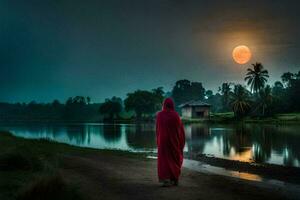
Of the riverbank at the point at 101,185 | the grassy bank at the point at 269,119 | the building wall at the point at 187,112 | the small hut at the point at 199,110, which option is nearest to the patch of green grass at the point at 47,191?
the riverbank at the point at 101,185

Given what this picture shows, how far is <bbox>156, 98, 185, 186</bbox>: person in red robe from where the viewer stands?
36.6 feet

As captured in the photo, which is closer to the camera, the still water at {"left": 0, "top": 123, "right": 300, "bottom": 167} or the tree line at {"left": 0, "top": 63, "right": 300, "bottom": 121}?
the still water at {"left": 0, "top": 123, "right": 300, "bottom": 167}

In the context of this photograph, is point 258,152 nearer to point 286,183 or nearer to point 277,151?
point 277,151

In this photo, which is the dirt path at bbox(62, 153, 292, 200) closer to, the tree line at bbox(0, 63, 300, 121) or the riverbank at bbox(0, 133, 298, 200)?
the riverbank at bbox(0, 133, 298, 200)

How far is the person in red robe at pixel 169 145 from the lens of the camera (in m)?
11.1

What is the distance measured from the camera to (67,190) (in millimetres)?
9445

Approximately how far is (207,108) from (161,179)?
100450 mm

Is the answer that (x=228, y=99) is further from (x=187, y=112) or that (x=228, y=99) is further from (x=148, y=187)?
(x=148, y=187)

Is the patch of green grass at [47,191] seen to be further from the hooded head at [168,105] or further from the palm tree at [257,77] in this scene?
the palm tree at [257,77]

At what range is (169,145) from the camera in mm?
11250

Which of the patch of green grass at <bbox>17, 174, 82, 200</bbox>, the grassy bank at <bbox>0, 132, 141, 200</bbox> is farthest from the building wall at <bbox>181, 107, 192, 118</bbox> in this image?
the patch of green grass at <bbox>17, 174, 82, 200</bbox>

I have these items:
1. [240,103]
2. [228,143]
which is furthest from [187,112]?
[228,143]

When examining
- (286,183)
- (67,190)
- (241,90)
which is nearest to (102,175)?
(67,190)

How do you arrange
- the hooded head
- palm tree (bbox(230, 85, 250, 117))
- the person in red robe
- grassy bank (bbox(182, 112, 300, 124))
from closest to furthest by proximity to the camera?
the person in red robe → the hooded head → grassy bank (bbox(182, 112, 300, 124)) → palm tree (bbox(230, 85, 250, 117))
